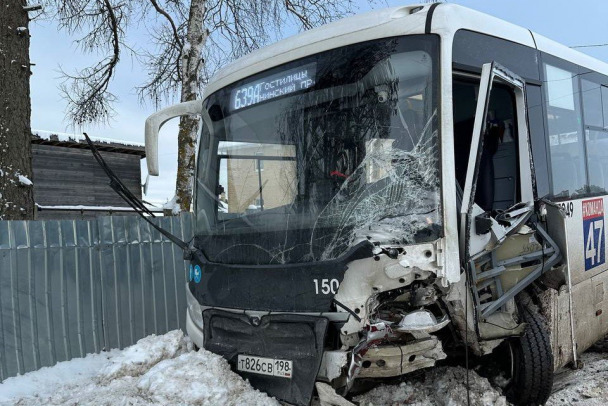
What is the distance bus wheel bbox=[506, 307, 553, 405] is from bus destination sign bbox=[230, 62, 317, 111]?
242 cm

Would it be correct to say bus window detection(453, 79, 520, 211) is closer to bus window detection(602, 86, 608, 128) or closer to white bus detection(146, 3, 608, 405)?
white bus detection(146, 3, 608, 405)

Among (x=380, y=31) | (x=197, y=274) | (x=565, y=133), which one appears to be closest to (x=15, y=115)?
(x=197, y=274)

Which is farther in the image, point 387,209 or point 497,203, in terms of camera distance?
point 497,203

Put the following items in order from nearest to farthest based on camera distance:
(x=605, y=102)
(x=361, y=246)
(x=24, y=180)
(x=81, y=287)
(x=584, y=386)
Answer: (x=361, y=246) < (x=584, y=386) < (x=605, y=102) < (x=81, y=287) < (x=24, y=180)

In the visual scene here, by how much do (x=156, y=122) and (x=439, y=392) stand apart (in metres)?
3.35

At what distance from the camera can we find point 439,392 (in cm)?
409

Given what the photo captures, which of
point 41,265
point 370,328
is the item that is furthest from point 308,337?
point 41,265

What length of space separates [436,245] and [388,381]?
51.8 inches

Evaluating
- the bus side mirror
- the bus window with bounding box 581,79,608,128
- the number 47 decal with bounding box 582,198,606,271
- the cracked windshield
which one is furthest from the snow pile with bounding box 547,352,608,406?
the bus side mirror

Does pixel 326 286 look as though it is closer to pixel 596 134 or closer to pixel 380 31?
pixel 380 31

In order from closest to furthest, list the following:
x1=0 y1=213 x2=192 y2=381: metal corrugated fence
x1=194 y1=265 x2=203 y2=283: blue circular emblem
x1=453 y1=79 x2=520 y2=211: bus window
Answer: x1=453 y1=79 x2=520 y2=211: bus window < x1=194 y1=265 x2=203 y2=283: blue circular emblem < x1=0 y1=213 x2=192 y2=381: metal corrugated fence

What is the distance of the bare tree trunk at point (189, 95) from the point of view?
1090 cm

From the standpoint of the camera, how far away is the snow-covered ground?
3758 millimetres

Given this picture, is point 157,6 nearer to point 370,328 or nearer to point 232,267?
point 232,267
